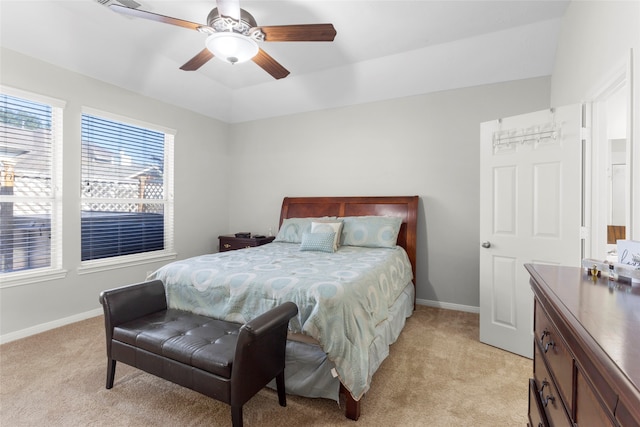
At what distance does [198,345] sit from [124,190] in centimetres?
285

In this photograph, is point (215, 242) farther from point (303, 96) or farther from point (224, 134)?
point (303, 96)

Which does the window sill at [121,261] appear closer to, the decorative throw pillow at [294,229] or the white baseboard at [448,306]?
the decorative throw pillow at [294,229]

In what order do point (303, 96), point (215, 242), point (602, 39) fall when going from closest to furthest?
point (602, 39) → point (303, 96) → point (215, 242)

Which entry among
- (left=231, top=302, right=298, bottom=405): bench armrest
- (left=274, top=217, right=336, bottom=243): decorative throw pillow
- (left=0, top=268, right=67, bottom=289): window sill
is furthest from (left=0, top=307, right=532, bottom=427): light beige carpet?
(left=274, top=217, right=336, bottom=243): decorative throw pillow

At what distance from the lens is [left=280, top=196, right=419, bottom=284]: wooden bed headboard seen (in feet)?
12.0

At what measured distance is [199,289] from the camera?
7.25 feet

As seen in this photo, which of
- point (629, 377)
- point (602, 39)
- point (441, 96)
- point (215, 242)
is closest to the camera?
point (629, 377)

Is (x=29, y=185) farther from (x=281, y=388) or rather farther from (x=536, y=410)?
(x=536, y=410)

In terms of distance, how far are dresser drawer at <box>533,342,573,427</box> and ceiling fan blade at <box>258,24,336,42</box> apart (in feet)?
6.96

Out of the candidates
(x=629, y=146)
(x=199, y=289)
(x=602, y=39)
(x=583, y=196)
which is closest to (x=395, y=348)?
(x=199, y=289)

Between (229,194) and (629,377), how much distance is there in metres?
5.18

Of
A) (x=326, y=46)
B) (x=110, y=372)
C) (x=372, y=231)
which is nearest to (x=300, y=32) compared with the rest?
(x=326, y=46)

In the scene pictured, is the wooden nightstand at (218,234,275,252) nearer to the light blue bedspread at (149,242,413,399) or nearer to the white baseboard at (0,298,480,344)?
the light blue bedspread at (149,242,413,399)

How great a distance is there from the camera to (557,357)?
97 cm
